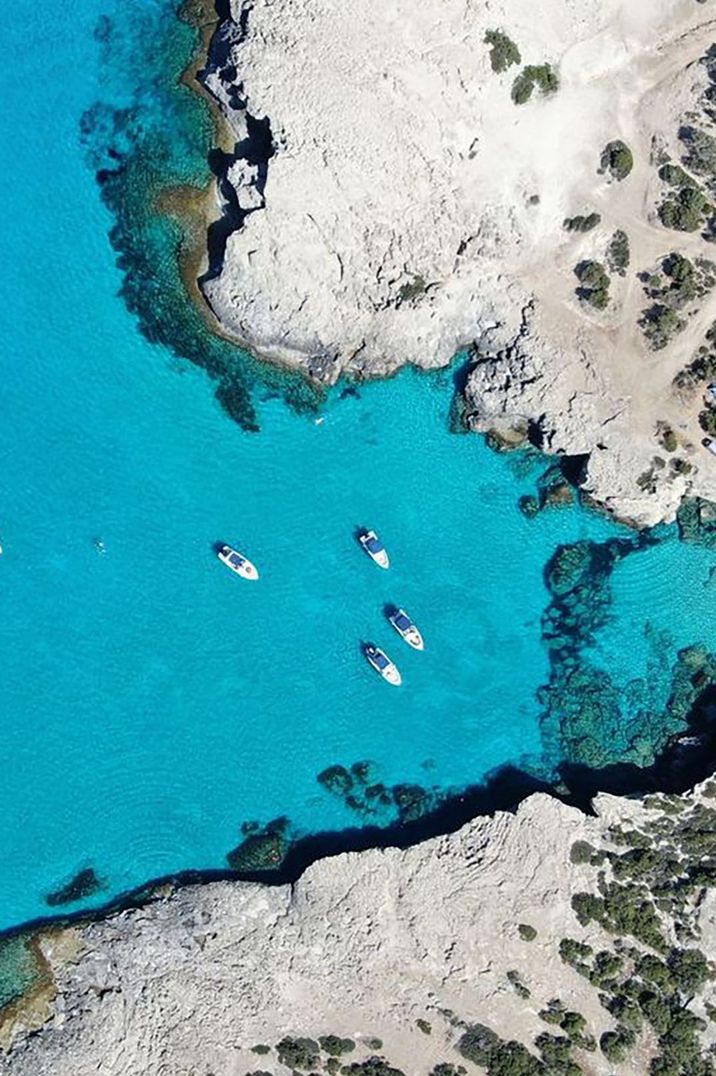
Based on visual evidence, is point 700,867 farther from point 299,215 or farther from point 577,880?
point 299,215

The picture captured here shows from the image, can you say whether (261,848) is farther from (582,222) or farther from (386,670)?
(582,222)

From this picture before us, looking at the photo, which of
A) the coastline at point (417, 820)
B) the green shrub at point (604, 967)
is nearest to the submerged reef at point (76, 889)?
the coastline at point (417, 820)

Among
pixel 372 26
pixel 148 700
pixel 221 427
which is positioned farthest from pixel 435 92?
pixel 148 700

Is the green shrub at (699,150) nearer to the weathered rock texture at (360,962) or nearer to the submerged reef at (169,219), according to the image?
the submerged reef at (169,219)

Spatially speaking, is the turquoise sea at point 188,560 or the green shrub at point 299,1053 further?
the turquoise sea at point 188,560

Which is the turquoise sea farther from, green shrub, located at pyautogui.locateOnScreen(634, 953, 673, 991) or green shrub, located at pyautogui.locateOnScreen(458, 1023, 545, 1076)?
green shrub, located at pyautogui.locateOnScreen(458, 1023, 545, 1076)

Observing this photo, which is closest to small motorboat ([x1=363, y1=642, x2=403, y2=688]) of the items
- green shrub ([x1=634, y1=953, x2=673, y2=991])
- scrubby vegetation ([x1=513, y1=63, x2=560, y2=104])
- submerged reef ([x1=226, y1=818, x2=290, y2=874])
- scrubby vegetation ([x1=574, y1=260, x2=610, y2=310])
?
submerged reef ([x1=226, y1=818, x2=290, y2=874])
